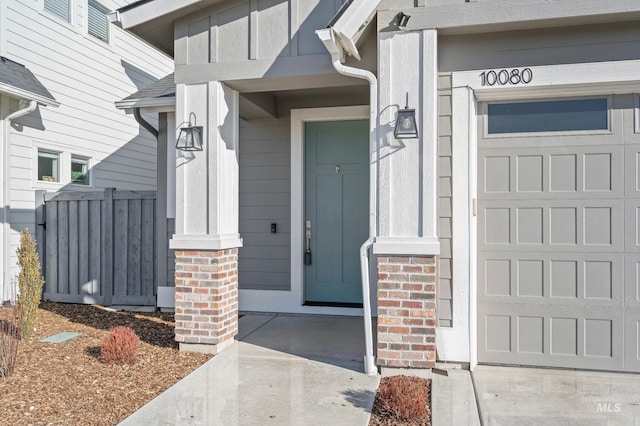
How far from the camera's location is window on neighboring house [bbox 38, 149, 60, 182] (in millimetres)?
7492

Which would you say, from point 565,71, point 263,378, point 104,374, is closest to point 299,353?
point 263,378

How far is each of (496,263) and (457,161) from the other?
975mm

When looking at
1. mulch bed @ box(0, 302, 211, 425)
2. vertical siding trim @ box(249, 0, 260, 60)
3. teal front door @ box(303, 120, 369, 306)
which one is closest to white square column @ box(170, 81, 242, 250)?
vertical siding trim @ box(249, 0, 260, 60)

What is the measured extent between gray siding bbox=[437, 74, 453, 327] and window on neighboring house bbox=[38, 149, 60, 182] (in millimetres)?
6377

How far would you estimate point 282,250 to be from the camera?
6.39 meters

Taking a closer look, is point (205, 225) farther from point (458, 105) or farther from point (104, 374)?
point (458, 105)

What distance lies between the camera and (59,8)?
25.8 feet

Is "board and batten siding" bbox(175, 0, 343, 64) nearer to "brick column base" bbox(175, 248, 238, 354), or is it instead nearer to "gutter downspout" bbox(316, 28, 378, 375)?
"gutter downspout" bbox(316, 28, 378, 375)

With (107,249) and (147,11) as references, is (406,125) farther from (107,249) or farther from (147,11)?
(107,249)

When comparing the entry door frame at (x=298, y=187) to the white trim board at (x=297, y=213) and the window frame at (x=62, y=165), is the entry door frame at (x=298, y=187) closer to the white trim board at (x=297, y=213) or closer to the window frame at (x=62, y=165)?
the white trim board at (x=297, y=213)

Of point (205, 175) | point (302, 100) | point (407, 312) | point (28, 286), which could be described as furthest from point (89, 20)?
point (407, 312)

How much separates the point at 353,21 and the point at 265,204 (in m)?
3.18

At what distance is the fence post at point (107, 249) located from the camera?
6922 mm

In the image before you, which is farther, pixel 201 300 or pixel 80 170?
pixel 80 170
